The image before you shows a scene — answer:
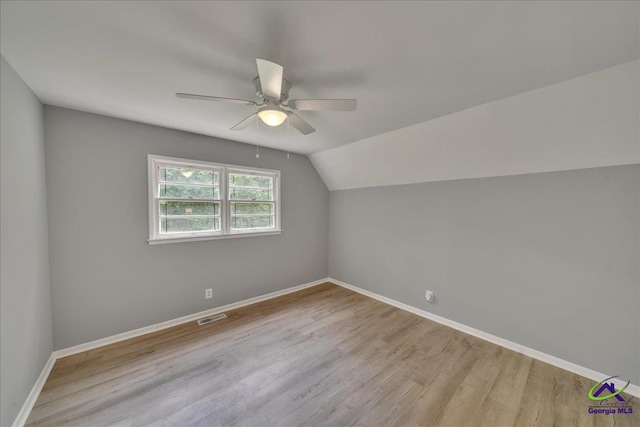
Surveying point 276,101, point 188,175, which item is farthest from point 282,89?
point 188,175

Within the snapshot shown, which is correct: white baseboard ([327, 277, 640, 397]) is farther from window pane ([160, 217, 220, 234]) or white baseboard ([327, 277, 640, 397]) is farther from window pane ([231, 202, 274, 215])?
window pane ([160, 217, 220, 234])

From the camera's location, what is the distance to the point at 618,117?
1726mm

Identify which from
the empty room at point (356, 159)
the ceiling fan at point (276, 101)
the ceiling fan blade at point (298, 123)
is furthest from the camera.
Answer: the ceiling fan blade at point (298, 123)

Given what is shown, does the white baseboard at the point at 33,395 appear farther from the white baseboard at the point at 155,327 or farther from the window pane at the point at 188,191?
the window pane at the point at 188,191

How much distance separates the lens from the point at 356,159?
140 inches

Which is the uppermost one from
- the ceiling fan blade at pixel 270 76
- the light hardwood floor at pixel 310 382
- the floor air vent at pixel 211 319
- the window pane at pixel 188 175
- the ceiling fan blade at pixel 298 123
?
the ceiling fan blade at pixel 270 76

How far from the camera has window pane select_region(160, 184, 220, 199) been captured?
286 centimetres

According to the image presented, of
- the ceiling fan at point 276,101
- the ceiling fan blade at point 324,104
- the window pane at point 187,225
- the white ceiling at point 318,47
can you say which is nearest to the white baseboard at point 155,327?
the window pane at point 187,225

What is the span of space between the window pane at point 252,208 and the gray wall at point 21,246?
1.84m

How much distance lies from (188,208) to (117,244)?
81 cm

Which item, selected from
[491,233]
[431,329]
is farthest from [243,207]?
[491,233]

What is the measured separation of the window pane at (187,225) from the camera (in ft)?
9.43

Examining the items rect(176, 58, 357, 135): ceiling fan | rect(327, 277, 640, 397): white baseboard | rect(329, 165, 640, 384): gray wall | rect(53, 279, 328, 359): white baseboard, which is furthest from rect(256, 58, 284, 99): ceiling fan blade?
rect(327, 277, 640, 397): white baseboard

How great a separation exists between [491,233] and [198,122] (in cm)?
356
